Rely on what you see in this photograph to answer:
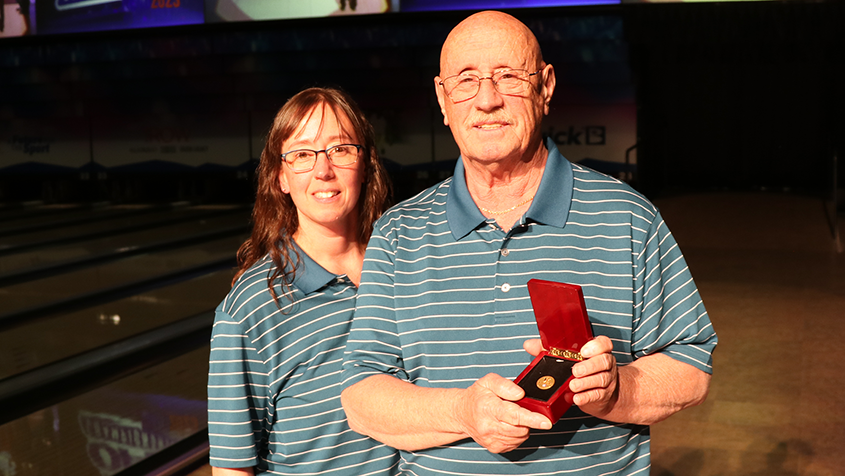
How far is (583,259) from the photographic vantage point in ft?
3.46

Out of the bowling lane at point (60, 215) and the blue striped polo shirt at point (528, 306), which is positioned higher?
the blue striped polo shirt at point (528, 306)

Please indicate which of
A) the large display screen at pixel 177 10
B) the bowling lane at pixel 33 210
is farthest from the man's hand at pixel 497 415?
the bowling lane at pixel 33 210

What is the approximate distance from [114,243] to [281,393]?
7308 mm

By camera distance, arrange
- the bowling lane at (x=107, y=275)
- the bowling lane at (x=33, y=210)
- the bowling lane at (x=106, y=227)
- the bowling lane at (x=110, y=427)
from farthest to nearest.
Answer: the bowling lane at (x=33, y=210) → the bowling lane at (x=106, y=227) → the bowling lane at (x=107, y=275) → the bowling lane at (x=110, y=427)

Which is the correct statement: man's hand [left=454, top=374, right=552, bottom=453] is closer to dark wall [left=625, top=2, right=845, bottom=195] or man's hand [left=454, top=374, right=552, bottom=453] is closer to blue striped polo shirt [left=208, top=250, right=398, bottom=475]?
blue striped polo shirt [left=208, top=250, right=398, bottom=475]

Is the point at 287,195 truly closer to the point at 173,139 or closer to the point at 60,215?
the point at 60,215

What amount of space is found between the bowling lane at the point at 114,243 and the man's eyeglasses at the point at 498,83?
5.77m

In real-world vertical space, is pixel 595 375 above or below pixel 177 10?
below

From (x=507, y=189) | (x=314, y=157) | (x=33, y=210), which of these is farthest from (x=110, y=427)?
(x=33, y=210)

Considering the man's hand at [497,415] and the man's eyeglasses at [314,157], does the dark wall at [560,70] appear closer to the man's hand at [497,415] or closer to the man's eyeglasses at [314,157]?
the man's eyeglasses at [314,157]

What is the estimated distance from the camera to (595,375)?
88 centimetres

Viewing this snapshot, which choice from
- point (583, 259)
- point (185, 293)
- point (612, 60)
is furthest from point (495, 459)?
point (612, 60)

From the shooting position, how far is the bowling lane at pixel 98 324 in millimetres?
4305

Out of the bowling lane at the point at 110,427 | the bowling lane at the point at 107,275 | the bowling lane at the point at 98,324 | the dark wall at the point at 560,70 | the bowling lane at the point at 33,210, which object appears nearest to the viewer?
the bowling lane at the point at 110,427
